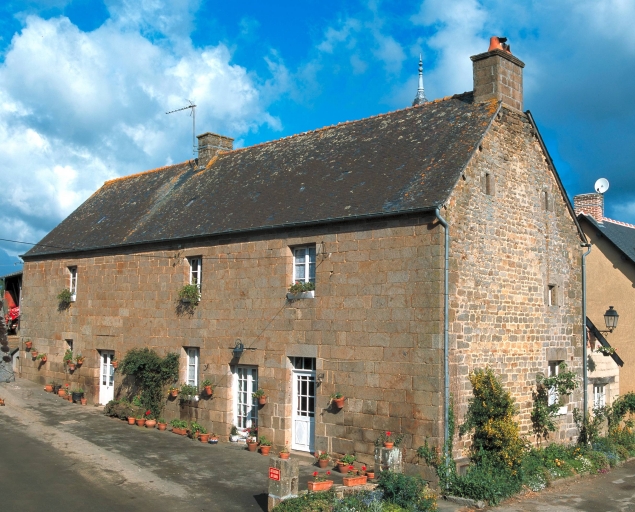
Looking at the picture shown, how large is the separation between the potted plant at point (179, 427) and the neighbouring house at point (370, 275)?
257 millimetres

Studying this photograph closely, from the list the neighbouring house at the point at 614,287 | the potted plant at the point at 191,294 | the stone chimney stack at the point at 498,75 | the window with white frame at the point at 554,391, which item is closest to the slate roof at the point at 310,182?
the stone chimney stack at the point at 498,75

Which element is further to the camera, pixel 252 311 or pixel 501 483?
pixel 252 311

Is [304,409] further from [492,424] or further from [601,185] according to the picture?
[601,185]

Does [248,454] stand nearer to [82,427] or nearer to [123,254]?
[82,427]

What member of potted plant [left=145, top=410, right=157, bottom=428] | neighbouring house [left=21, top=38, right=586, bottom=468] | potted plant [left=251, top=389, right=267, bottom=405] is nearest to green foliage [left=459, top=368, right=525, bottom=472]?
neighbouring house [left=21, top=38, right=586, bottom=468]

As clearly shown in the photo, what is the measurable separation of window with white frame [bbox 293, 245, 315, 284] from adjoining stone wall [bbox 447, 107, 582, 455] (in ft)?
10.8

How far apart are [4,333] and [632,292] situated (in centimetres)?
2106

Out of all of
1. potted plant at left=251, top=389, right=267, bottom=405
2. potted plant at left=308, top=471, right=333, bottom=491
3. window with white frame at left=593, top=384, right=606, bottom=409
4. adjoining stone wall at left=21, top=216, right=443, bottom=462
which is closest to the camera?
potted plant at left=308, top=471, right=333, bottom=491

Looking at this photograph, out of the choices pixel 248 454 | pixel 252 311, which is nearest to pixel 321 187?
pixel 252 311

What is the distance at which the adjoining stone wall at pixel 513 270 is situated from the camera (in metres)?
12.8

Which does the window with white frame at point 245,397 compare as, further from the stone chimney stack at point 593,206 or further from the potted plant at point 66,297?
the stone chimney stack at point 593,206

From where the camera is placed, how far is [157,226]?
18781 mm

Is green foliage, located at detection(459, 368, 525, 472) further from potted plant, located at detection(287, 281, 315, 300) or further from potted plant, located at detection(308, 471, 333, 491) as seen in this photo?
potted plant, located at detection(287, 281, 315, 300)

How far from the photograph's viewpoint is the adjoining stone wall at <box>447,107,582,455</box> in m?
12.8
